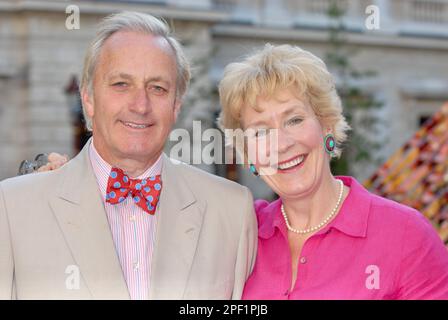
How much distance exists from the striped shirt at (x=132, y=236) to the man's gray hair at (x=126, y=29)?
27cm

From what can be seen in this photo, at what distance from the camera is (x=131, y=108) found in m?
2.58

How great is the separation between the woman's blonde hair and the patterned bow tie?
0.39 metres

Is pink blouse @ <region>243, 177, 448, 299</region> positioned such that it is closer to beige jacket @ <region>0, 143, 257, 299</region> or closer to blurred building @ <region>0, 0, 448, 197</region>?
beige jacket @ <region>0, 143, 257, 299</region>

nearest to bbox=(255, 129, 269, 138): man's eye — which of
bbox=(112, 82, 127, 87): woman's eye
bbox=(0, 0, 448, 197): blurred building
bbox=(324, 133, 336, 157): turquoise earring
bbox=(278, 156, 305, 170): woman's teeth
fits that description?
bbox=(278, 156, 305, 170): woman's teeth

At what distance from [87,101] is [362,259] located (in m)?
0.94

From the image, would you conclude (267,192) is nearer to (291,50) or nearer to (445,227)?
(445,227)

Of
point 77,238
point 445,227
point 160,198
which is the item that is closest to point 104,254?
point 77,238

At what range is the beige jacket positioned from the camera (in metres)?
2.48

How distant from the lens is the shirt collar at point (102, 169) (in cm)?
267

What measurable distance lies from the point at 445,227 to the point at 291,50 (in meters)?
1.75

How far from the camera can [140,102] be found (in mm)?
2570

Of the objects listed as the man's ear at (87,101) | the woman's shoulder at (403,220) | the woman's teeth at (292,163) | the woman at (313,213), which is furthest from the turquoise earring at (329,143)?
the man's ear at (87,101)

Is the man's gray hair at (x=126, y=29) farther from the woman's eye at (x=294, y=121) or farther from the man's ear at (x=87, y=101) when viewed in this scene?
the woman's eye at (x=294, y=121)

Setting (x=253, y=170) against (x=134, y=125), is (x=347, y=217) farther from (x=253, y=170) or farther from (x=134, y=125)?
(x=134, y=125)
